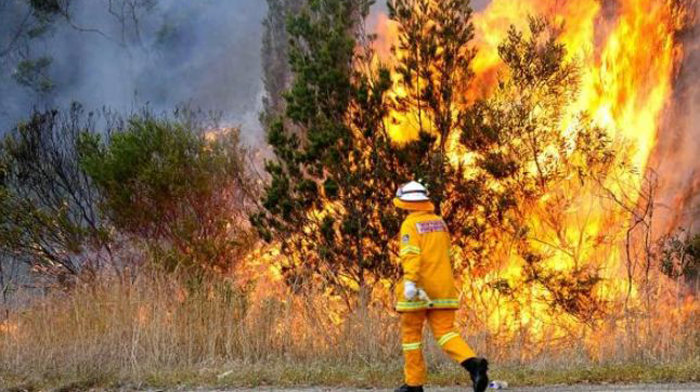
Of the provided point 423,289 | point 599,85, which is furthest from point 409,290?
point 599,85

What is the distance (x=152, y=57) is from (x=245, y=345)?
31.3 meters

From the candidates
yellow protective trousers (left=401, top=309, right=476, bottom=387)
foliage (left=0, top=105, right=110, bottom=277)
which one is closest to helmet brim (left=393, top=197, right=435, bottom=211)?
yellow protective trousers (left=401, top=309, right=476, bottom=387)

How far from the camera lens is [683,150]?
652 inches

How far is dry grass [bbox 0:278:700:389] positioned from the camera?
9078mm

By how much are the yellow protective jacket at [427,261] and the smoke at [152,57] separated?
2890cm

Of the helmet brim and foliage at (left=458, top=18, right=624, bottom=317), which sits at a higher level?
foliage at (left=458, top=18, right=624, bottom=317)

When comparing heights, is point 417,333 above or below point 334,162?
below

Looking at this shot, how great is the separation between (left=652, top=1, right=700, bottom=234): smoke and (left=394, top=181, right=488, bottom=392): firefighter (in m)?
10.1

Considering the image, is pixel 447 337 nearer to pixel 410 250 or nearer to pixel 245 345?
pixel 410 250

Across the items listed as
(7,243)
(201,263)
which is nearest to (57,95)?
(7,243)

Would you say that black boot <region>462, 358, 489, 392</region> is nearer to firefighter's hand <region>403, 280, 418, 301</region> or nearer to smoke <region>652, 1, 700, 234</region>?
firefighter's hand <region>403, 280, 418, 301</region>

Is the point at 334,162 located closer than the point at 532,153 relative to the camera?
No

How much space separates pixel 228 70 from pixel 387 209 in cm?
2369

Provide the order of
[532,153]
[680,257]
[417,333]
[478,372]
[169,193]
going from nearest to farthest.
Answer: [478,372], [417,333], [680,257], [532,153], [169,193]
